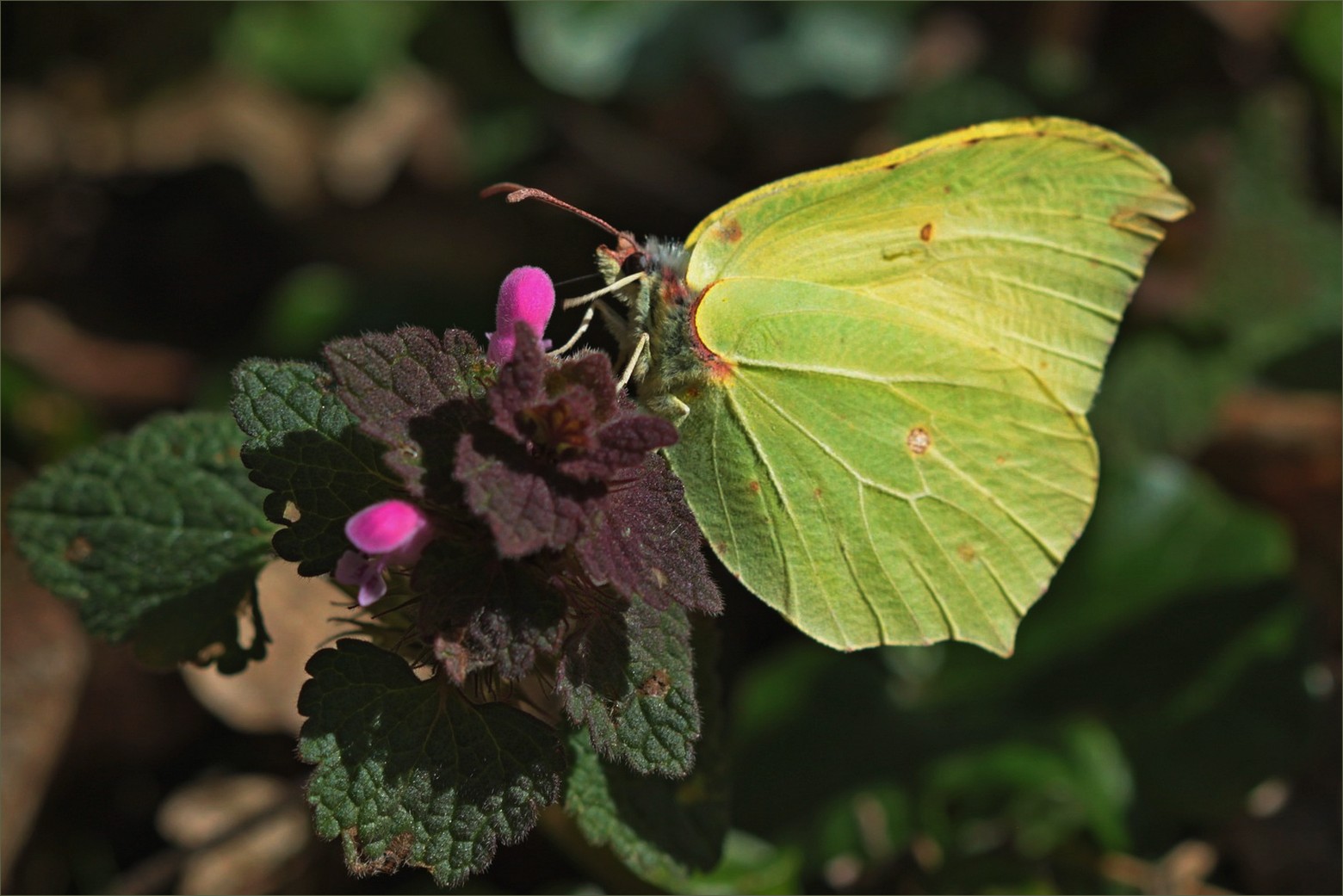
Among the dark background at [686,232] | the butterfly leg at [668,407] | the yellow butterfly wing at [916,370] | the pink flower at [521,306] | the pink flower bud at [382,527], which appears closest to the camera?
the pink flower bud at [382,527]

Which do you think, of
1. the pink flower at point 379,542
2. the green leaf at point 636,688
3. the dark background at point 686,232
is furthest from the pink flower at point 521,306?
the dark background at point 686,232

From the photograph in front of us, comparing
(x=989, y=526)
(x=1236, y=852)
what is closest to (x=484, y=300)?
(x=989, y=526)

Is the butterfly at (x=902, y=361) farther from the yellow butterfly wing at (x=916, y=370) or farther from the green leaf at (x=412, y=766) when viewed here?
the green leaf at (x=412, y=766)

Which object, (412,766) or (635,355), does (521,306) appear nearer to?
(635,355)

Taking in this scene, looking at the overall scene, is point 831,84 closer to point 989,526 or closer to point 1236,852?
point 989,526

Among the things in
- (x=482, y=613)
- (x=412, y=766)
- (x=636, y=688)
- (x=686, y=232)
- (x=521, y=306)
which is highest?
(x=521, y=306)

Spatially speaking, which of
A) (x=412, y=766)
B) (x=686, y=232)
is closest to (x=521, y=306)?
(x=412, y=766)
